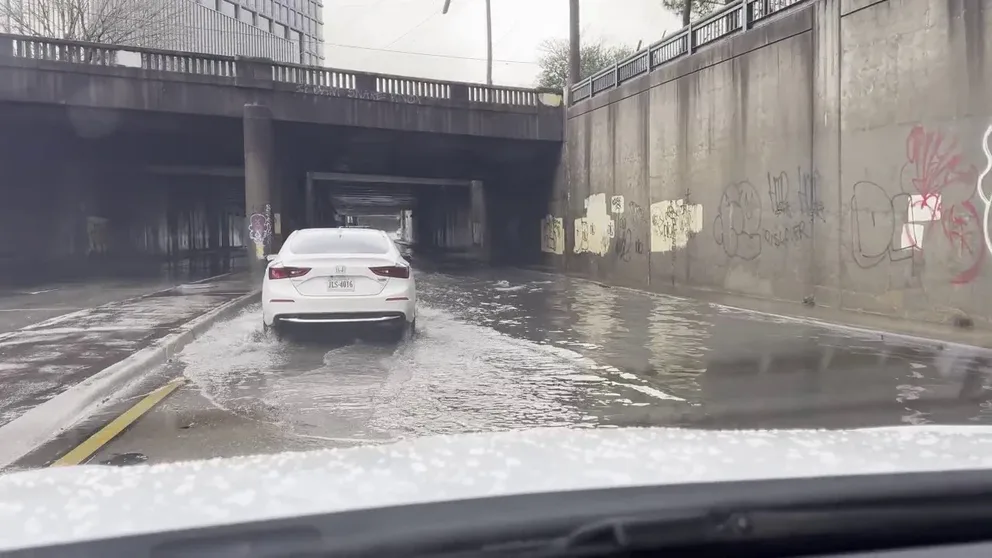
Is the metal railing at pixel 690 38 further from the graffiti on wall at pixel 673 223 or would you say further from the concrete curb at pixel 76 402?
the concrete curb at pixel 76 402

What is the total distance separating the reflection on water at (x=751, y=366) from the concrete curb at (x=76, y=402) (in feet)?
14.3

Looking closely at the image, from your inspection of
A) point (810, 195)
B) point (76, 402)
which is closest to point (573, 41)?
point (810, 195)

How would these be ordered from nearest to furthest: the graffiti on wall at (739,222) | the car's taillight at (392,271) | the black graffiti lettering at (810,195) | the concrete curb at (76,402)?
the concrete curb at (76,402), the car's taillight at (392,271), the black graffiti lettering at (810,195), the graffiti on wall at (739,222)

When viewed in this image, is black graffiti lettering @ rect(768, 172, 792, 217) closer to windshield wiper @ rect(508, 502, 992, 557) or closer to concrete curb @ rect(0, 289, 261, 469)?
concrete curb @ rect(0, 289, 261, 469)

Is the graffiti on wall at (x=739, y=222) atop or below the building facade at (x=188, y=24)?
below

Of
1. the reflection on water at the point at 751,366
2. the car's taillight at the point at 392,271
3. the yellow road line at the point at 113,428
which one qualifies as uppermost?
the car's taillight at the point at 392,271

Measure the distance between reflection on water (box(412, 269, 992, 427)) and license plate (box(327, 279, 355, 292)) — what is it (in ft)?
9.15

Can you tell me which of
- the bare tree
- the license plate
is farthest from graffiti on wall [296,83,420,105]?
the license plate

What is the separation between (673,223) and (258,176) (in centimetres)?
1253

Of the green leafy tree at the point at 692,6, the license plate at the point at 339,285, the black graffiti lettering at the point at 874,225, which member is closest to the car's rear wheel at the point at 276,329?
the license plate at the point at 339,285

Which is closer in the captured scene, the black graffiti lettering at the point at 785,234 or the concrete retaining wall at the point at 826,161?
the concrete retaining wall at the point at 826,161

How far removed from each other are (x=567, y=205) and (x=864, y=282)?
1475cm

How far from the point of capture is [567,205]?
27969 mm

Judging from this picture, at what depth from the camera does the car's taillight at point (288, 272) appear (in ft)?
34.6
